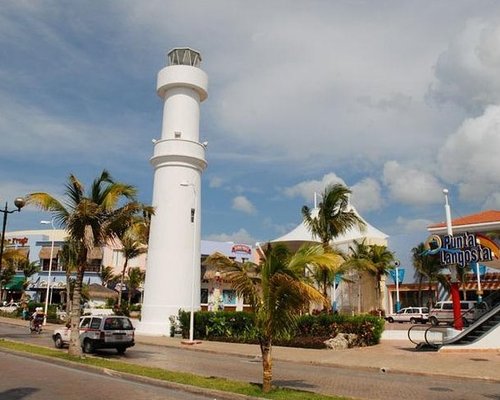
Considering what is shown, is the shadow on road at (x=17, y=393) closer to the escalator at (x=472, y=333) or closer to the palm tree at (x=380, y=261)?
the escalator at (x=472, y=333)

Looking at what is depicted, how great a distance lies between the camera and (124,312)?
40156mm

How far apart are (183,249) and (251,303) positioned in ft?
66.1

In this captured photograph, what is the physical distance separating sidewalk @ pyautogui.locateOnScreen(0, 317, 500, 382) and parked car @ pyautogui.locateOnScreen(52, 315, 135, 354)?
4430 millimetres

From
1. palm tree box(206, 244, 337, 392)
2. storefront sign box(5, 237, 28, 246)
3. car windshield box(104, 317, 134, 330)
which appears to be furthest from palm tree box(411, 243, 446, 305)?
storefront sign box(5, 237, 28, 246)

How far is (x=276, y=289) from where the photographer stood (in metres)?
11.3

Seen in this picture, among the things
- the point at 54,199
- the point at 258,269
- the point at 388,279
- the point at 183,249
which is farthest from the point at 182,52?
the point at 388,279

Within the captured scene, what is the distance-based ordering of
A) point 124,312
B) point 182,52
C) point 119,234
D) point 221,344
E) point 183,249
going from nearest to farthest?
point 119,234 → point 221,344 → point 183,249 → point 182,52 → point 124,312

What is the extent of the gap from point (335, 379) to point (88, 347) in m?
10.2

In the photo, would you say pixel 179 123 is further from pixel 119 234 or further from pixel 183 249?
pixel 119 234

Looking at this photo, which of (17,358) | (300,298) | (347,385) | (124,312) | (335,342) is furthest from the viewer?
(124,312)

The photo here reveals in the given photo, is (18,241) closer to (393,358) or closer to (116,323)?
(116,323)

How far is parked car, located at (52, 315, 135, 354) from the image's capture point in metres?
19.8

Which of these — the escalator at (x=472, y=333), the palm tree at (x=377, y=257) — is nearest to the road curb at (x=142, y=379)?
the escalator at (x=472, y=333)

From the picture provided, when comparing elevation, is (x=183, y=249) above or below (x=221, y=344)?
above
